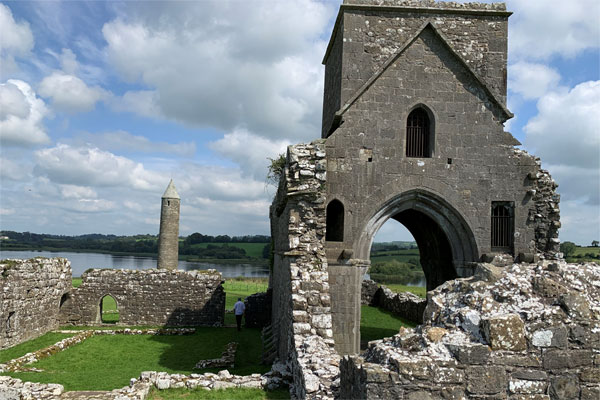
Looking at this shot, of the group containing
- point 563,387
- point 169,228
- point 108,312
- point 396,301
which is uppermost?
point 169,228

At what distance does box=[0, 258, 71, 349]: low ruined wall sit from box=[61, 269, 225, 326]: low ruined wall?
81 centimetres

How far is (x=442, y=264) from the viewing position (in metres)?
12.9

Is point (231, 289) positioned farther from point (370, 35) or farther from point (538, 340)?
point (538, 340)

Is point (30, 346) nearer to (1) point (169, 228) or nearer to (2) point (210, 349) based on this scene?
(2) point (210, 349)

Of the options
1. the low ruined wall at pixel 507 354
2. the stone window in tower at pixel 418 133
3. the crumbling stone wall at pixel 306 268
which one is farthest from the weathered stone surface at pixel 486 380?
the stone window in tower at pixel 418 133

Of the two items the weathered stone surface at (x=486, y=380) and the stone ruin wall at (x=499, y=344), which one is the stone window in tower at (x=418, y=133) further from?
the weathered stone surface at (x=486, y=380)

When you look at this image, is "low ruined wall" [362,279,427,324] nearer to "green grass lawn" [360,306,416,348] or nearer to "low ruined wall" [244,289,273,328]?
"green grass lawn" [360,306,416,348]

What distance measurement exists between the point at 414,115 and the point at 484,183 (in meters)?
2.07

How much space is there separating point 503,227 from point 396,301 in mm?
9217

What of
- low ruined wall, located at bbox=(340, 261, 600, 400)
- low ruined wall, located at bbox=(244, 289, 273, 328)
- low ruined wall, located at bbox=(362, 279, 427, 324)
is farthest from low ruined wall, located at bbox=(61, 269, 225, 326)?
low ruined wall, located at bbox=(340, 261, 600, 400)

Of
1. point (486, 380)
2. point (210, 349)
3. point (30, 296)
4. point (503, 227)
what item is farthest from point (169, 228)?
point (486, 380)

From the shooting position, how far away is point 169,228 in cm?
2983

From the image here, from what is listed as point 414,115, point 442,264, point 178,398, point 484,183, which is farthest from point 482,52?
point 178,398

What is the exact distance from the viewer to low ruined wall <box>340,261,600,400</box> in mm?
3559
